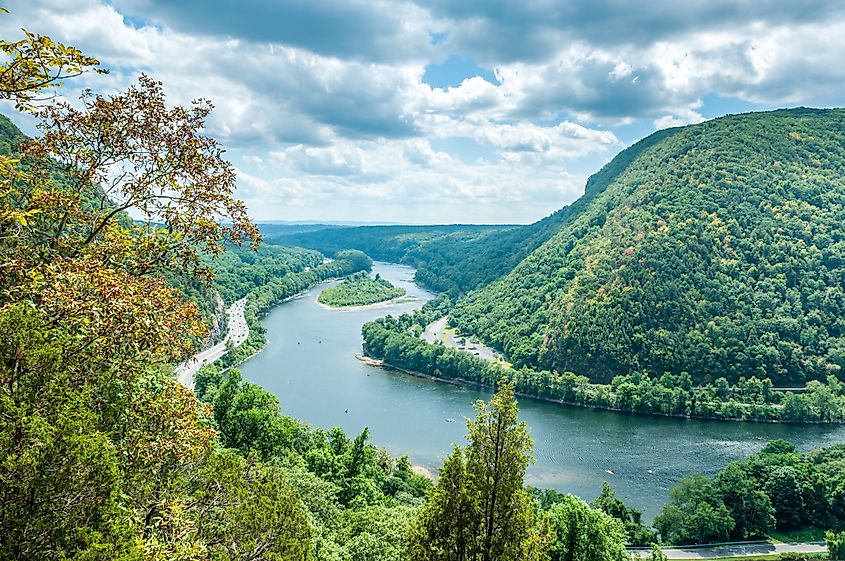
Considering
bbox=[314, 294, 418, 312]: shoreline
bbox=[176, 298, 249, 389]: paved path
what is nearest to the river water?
bbox=[176, 298, 249, 389]: paved path

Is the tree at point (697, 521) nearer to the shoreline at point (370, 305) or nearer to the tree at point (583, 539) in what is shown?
the tree at point (583, 539)

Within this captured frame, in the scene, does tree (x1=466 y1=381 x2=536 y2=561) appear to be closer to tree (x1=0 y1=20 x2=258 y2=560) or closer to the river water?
tree (x1=0 y1=20 x2=258 y2=560)

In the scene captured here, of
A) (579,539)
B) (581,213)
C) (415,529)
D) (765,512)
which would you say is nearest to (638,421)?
(765,512)

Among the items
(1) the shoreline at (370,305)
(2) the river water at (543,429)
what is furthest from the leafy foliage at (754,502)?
(1) the shoreline at (370,305)

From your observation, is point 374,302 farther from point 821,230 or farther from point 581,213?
point 821,230

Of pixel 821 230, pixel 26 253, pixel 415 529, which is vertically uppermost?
pixel 821 230

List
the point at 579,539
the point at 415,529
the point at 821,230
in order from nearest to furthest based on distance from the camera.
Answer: the point at 415,529 → the point at 579,539 → the point at 821,230

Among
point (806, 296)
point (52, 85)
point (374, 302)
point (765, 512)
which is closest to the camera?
point (52, 85)

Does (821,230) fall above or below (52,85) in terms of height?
above
